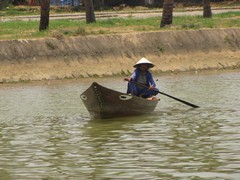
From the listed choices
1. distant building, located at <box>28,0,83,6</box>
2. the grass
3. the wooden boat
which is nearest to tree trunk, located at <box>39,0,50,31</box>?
the grass

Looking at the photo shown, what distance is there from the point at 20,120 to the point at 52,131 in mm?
2578

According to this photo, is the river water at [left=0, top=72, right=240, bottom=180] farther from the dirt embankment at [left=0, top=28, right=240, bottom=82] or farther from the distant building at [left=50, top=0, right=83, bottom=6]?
the distant building at [left=50, top=0, right=83, bottom=6]

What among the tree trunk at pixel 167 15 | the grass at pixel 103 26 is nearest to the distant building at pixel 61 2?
the grass at pixel 103 26

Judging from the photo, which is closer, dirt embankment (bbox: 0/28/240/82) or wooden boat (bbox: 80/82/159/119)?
wooden boat (bbox: 80/82/159/119)

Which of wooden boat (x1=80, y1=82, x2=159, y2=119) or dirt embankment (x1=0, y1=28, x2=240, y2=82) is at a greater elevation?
wooden boat (x1=80, y1=82, x2=159, y2=119)

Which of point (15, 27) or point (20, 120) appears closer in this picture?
point (20, 120)

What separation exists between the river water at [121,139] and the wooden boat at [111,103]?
238mm

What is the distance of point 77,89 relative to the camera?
3022 centimetres

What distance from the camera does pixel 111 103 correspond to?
2170 cm

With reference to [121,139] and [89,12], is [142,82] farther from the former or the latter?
[89,12]

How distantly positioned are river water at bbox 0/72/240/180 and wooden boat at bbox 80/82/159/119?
238 mm

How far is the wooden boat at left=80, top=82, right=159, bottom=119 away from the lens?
21.4m

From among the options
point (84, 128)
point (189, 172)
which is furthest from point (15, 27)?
point (189, 172)

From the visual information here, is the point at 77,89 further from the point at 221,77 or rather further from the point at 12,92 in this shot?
the point at 221,77
